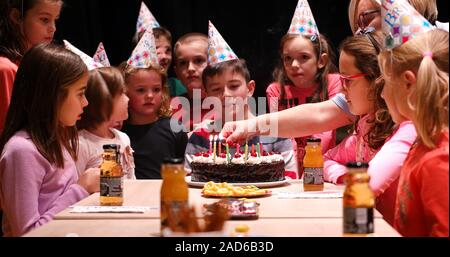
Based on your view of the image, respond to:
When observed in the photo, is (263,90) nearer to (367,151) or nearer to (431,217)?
(367,151)

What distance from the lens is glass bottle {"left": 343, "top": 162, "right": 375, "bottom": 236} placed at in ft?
5.26

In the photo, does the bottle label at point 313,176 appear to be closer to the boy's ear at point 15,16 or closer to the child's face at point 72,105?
the child's face at point 72,105

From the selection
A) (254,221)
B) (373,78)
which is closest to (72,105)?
(254,221)

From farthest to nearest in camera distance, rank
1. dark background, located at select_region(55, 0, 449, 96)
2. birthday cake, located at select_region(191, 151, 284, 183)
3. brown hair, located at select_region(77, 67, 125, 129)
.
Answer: dark background, located at select_region(55, 0, 449, 96) → brown hair, located at select_region(77, 67, 125, 129) → birthday cake, located at select_region(191, 151, 284, 183)

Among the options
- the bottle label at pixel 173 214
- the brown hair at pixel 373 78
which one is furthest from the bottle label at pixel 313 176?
the bottle label at pixel 173 214

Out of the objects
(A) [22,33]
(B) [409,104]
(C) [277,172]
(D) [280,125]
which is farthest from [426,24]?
(A) [22,33]

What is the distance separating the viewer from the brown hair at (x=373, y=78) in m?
2.67

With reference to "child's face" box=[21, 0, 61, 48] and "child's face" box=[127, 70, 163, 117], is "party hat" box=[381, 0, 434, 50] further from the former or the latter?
"child's face" box=[127, 70, 163, 117]

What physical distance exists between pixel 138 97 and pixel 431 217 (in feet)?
8.29

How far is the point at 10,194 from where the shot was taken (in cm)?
232

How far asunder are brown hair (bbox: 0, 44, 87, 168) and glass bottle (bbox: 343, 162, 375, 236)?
1173 mm

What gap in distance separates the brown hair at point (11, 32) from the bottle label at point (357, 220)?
6.66ft

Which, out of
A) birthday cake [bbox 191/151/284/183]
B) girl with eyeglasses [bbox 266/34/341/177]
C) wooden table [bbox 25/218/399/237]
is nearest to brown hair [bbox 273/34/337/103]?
girl with eyeglasses [bbox 266/34/341/177]
